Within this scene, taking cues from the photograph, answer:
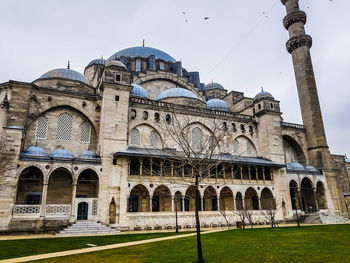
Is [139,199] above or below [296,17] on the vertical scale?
below

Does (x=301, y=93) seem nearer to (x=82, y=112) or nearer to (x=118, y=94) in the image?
(x=118, y=94)

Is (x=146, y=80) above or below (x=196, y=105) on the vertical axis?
above

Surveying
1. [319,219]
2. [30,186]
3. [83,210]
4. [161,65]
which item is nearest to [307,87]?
[319,219]

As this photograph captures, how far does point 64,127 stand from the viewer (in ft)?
79.6

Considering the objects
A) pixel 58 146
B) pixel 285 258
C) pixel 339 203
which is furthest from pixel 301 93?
pixel 285 258

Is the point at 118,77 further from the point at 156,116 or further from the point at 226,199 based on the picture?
the point at 226,199

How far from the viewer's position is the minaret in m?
34.2

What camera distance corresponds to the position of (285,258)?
758 cm

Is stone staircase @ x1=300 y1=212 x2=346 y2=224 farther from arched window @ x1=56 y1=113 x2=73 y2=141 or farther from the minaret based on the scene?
arched window @ x1=56 y1=113 x2=73 y2=141

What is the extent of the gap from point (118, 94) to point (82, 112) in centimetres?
374

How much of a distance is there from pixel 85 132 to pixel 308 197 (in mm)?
27345

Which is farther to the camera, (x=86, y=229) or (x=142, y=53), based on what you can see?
(x=142, y=53)

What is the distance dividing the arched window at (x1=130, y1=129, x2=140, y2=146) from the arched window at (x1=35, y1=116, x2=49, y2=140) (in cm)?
746

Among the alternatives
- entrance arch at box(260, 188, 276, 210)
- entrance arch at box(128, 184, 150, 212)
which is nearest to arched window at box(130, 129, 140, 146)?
→ entrance arch at box(128, 184, 150, 212)
